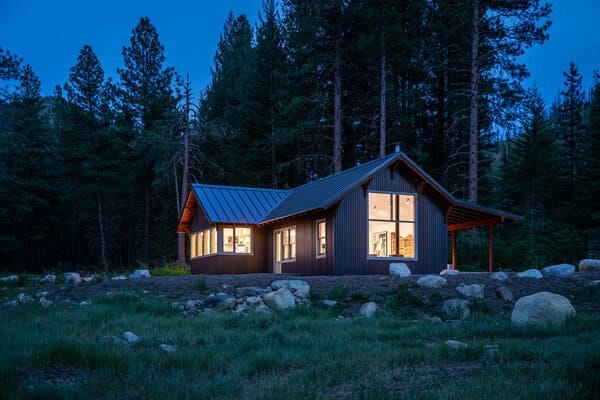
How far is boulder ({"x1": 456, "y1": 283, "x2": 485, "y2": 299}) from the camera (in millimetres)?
13594

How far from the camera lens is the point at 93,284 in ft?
53.5

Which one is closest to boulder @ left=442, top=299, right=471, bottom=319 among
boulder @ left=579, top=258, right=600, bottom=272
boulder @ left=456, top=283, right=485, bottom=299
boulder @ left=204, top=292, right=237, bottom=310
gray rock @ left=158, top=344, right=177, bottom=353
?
boulder @ left=456, top=283, right=485, bottom=299

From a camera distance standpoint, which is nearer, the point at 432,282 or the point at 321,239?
the point at 432,282

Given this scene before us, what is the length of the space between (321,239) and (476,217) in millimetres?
6473

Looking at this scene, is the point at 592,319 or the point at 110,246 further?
the point at 110,246

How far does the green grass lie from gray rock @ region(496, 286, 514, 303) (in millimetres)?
2852

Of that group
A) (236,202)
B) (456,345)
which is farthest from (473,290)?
(236,202)

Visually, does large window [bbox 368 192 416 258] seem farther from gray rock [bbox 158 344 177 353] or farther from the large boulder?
gray rock [bbox 158 344 177 353]

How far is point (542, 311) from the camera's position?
1012 centimetres

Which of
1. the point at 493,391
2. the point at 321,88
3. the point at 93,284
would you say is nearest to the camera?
the point at 493,391

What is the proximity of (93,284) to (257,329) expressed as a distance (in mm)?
8161

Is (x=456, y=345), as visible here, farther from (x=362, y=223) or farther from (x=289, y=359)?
(x=362, y=223)

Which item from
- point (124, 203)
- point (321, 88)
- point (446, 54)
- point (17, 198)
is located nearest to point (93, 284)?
point (321, 88)

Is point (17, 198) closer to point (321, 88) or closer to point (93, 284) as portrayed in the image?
point (321, 88)
